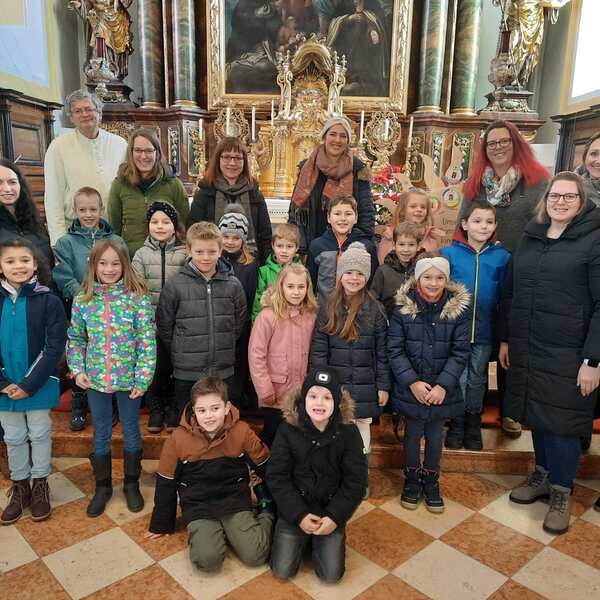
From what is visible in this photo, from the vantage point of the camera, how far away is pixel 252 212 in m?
3.21

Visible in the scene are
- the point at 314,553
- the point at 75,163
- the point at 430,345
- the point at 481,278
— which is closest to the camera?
the point at 314,553

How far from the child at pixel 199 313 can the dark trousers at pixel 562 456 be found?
163 cm

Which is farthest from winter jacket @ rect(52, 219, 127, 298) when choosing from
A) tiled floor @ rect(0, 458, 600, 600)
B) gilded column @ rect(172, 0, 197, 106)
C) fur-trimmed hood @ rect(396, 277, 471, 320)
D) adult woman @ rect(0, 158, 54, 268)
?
gilded column @ rect(172, 0, 197, 106)

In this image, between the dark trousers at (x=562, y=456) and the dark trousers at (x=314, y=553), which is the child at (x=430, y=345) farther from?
the dark trousers at (x=314, y=553)

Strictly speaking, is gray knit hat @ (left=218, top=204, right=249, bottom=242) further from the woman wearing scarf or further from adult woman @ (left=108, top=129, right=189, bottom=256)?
adult woman @ (left=108, top=129, right=189, bottom=256)

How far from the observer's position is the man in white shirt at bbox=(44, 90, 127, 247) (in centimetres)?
318

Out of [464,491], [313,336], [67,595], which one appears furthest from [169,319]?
[464,491]

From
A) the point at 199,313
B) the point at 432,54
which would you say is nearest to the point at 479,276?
the point at 199,313

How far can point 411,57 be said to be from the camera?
7.29 m

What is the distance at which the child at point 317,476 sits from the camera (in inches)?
81.0

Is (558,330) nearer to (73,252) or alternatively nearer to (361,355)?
(361,355)

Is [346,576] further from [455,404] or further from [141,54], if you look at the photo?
[141,54]

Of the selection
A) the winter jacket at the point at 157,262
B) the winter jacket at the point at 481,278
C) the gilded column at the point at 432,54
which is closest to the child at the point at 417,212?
the winter jacket at the point at 481,278

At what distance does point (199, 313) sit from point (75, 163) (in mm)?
1494
